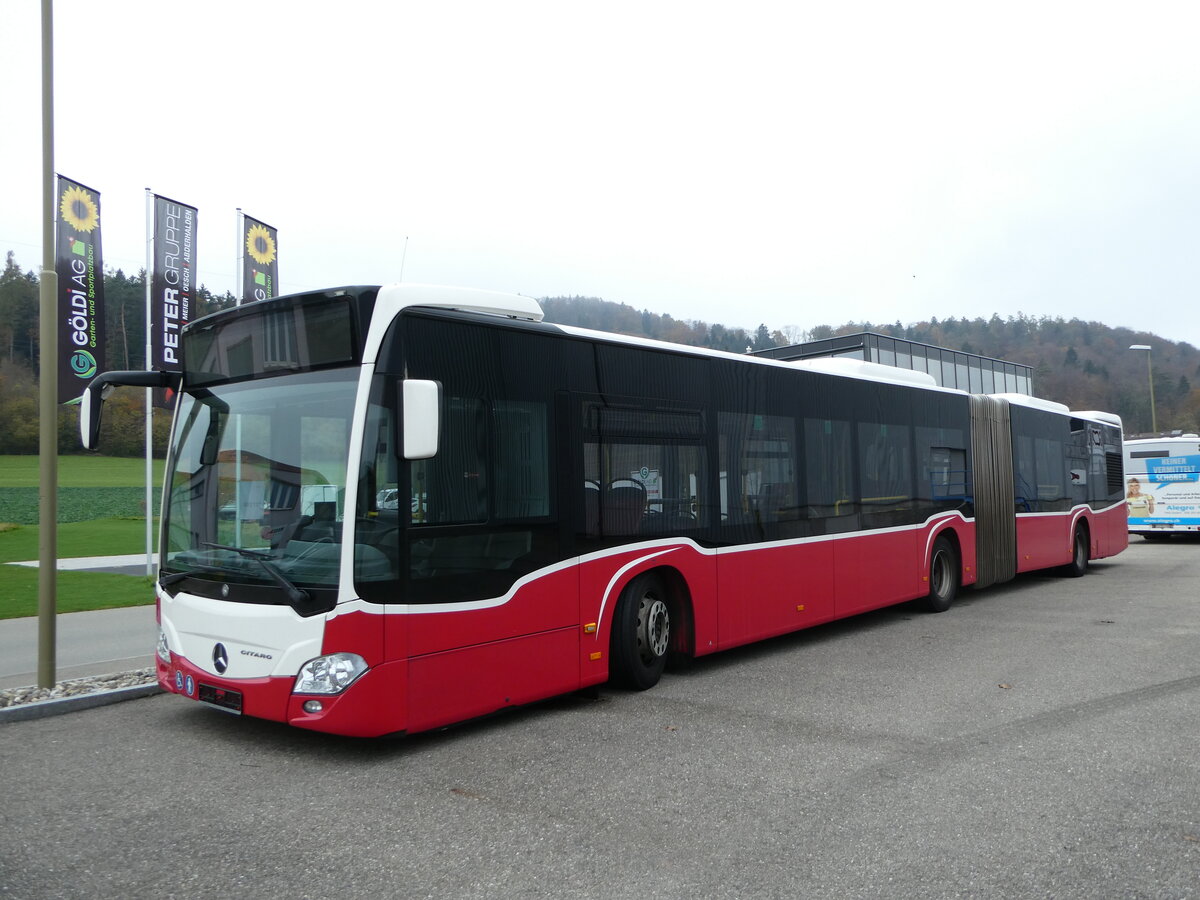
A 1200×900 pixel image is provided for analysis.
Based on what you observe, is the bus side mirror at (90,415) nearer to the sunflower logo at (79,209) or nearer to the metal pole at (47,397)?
the metal pole at (47,397)

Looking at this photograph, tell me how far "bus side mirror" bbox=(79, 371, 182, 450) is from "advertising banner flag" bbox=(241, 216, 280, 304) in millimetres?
10064

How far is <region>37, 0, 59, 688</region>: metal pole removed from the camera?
7055 millimetres

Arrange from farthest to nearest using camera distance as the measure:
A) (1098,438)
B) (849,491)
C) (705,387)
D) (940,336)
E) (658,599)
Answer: (940,336), (1098,438), (849,491), (705,387), (658,599)

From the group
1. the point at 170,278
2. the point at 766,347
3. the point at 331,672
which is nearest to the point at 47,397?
the point at 331,672

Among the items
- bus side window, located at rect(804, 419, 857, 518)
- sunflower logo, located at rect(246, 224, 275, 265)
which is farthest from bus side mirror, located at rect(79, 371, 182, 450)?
sunflower logo, located at rect(246, 224, 275, 265)

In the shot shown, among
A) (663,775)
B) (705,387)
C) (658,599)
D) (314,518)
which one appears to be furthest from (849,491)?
(314,518)

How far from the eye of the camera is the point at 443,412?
574cm

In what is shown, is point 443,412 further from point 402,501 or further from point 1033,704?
point 1033,704

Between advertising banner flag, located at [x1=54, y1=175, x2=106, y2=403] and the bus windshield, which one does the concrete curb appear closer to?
the bus windshield

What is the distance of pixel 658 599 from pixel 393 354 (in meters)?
3.25

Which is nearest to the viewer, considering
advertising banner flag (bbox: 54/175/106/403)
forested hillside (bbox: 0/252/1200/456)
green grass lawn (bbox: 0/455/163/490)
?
advertising banner flag (bbox: 54/175/106/403)

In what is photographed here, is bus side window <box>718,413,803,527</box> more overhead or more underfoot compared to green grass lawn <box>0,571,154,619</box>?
more overhead

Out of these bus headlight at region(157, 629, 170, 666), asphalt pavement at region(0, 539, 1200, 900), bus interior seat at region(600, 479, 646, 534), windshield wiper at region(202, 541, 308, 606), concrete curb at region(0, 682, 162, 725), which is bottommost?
asphalt pavement at region(0, 539, 1200, 900)

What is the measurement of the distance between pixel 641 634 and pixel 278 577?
10.1ft
